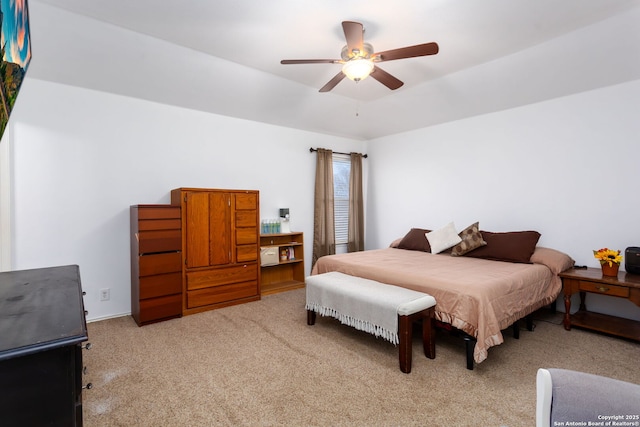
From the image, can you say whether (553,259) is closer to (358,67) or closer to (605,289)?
(605,289)

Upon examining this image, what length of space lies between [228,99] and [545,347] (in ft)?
14.7

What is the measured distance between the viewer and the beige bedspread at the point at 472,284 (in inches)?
93.5

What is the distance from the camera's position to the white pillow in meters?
4.14

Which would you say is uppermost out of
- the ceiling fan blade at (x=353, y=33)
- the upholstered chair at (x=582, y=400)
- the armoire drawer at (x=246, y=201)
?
the ceiling fan blade at (x=353, y=33)

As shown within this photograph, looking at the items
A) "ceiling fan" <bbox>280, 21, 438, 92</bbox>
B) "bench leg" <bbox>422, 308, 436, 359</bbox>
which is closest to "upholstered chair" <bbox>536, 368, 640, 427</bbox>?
"bench leg" <bbox>422, 308, 436, 359</bbox>

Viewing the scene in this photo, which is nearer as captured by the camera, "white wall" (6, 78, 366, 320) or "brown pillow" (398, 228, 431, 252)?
"white wall" (6, 78, 366, 320)

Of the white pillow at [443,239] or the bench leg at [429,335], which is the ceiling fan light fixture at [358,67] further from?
the white pillow at [443,239]

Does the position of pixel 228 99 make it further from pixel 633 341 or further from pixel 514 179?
pixel 633 341

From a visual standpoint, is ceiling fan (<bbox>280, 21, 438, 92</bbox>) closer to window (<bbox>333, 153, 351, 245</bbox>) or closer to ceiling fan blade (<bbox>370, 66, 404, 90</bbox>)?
ceiling fan blade (<bbox>370, 66, 404, 90</bbox>)

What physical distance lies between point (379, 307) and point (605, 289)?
2.24 meters

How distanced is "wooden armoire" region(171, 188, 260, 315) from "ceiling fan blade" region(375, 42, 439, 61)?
2436mm

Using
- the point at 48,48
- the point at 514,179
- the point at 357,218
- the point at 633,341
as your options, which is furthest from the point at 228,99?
the point at 633,341

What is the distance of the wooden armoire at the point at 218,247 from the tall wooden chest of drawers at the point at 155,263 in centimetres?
10

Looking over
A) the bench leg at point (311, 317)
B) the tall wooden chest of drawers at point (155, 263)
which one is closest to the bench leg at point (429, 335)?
the bench leg at point (311, 317)
